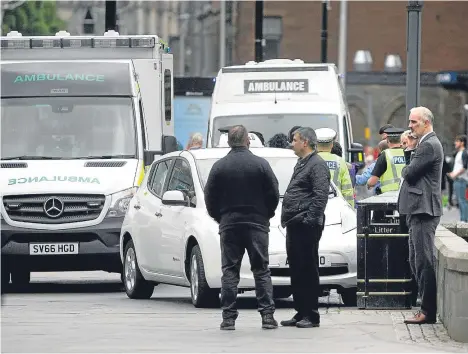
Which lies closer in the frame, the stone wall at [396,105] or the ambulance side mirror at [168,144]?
the ambulance side mirror at [168,144]

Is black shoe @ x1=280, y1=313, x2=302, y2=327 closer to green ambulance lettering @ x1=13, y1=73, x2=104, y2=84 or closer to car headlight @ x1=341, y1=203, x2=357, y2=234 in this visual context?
car headlight @ x1=341, y1=203, x2=357, y2=234

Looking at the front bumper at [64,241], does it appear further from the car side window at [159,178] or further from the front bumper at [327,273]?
the front bumper at [327,273]

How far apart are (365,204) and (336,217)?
904 millimetres

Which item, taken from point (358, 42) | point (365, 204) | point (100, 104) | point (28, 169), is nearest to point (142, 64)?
point (100, 104)

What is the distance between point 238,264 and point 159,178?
4143 millimetres

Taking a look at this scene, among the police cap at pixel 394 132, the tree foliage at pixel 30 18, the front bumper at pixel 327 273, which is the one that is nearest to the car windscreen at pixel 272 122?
the police cap at pixel 394 132

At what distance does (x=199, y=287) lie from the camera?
1559 cm

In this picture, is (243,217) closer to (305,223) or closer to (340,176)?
(305,223)

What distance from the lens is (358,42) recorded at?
277 feet

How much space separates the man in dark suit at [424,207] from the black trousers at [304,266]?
2.57ft

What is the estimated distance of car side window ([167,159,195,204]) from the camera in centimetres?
1640

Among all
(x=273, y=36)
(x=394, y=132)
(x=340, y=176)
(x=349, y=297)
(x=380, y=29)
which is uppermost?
(x=394, y=132)

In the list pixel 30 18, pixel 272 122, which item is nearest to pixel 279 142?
pixel 272 122

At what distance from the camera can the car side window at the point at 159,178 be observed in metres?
17.2
